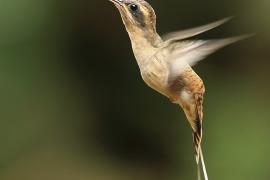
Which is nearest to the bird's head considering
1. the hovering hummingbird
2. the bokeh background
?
the hovering hummingbird

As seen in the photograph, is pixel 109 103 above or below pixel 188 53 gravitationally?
below

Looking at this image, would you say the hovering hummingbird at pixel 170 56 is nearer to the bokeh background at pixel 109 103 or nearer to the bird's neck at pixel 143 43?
the bird's neck at pixel 143 43

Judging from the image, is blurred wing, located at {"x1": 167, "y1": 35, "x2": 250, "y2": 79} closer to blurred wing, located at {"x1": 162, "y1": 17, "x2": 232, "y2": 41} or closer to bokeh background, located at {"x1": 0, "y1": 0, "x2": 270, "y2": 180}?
blurred wing, located at {"x1": 162, "y1": 17, "x2": 232, "y2": 41}

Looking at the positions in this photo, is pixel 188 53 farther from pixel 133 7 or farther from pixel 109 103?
pixel 109 103

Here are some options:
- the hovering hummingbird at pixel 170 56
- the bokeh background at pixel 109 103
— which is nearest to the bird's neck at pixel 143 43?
the hovering hummingbird at pixel 170 56

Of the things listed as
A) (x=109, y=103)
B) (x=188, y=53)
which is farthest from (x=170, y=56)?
(x=109, y=103)

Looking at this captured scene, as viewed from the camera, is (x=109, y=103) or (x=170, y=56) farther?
(x=109, y=103)
